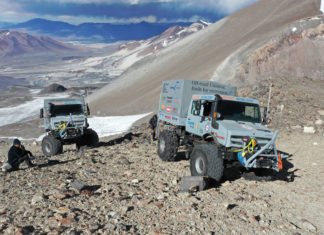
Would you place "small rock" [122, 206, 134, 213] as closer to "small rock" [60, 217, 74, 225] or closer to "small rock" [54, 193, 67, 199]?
"small rock" [60, 217, 74, 225]

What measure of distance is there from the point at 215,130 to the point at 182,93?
100 inches

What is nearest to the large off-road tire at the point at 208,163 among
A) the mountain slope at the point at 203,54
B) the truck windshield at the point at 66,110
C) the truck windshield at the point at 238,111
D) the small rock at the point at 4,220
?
the truck windshield at the point at 238,111

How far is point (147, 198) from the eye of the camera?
7.24 m

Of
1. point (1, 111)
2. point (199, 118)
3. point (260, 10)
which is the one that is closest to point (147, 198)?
point (199, 118)

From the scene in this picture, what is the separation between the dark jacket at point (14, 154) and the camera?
394 inches

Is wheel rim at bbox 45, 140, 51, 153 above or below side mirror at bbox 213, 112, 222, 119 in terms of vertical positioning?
below

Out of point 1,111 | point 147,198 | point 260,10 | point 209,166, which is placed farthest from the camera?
point 260,10

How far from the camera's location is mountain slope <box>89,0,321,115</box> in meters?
37.5

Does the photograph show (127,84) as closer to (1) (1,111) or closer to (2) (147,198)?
(1) (1,111)

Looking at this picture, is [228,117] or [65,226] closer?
[65,226]

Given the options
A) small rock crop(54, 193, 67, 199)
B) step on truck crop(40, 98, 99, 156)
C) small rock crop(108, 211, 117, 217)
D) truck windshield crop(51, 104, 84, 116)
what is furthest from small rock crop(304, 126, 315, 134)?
small rock crop(54, 193, 67, 199)

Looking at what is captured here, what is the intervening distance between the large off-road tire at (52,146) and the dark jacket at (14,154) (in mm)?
3373

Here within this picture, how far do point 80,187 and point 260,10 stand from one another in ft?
180

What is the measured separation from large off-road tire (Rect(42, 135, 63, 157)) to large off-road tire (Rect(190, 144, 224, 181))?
7727mm
